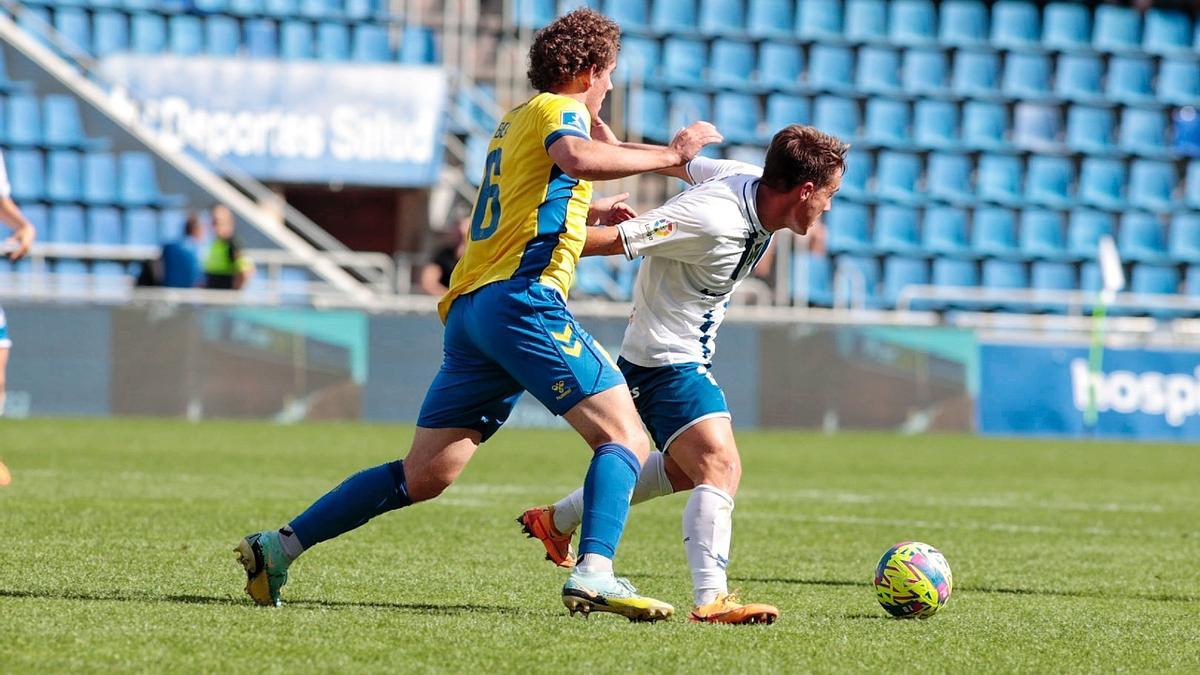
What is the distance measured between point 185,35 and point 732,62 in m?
7.47

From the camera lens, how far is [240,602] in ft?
18.0

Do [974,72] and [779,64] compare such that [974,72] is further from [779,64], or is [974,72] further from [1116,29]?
[779,64]

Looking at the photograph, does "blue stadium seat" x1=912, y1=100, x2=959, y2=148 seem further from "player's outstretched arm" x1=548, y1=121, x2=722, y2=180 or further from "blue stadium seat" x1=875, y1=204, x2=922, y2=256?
"player's outstretched arm" x1=548, y1=121, x2=722, y2=180

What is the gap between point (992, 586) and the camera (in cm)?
673

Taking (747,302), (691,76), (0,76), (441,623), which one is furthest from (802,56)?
(441,623)

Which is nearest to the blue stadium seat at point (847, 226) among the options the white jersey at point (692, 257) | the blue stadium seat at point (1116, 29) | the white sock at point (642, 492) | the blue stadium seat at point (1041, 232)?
the blue stadium seat at point (1041, 232)

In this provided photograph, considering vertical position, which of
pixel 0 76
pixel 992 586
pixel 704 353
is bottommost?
pixel 992 586

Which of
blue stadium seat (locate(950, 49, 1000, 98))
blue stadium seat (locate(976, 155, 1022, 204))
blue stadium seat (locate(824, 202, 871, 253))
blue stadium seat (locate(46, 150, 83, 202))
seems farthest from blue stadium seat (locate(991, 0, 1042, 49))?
blue stadium seat (locate(46, 150, 83, 202))

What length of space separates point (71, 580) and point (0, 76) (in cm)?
1661

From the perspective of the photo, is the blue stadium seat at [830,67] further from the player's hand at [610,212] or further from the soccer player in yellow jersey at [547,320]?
the soccer player in yellow jersey at [547,320]

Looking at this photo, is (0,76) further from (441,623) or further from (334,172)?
(441,623)

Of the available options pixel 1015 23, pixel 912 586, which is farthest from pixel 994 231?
pixel 912 586

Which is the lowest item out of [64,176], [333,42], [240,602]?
[240,602]

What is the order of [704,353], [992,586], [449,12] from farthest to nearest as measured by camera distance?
[449,12] < [992,586] < [704,353]
